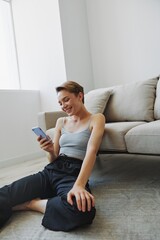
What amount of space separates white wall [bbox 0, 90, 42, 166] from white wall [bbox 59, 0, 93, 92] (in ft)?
1.93

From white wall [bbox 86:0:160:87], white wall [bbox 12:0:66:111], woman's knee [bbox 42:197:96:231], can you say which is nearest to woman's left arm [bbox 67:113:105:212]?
woman's knee [bbox 42:197:96:231]

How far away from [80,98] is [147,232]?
0.78 meters

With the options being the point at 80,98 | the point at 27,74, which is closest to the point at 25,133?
the point at 27,74

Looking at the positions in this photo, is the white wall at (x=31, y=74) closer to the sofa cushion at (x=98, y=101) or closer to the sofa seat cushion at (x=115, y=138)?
the sofa cushion at (x=98, y=101)

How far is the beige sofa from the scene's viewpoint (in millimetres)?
1483

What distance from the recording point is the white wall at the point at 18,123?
266 cm

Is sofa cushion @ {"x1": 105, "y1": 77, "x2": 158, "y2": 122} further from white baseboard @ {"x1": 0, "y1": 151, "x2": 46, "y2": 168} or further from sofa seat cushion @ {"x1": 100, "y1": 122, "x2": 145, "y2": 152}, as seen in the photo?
white baseboard @ {"x1": 0, "y1": 151, "x2": 46, "y2": 168}

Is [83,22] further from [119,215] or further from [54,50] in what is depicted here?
[119,215]

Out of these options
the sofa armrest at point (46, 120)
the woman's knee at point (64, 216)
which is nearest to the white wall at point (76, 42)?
the sofa armrest at point (46, 120)

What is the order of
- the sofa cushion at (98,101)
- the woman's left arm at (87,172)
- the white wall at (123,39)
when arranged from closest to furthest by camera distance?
1. the woman's left arm at (87,172)
2. the sofa cushion at (98,101)
3. the white wall at (123,39)

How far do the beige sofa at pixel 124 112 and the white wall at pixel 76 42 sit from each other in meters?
0.87

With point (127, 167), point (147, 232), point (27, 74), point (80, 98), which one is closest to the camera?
point (147, 232)

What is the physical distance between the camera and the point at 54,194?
133 centimetres

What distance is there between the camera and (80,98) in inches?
55.7
